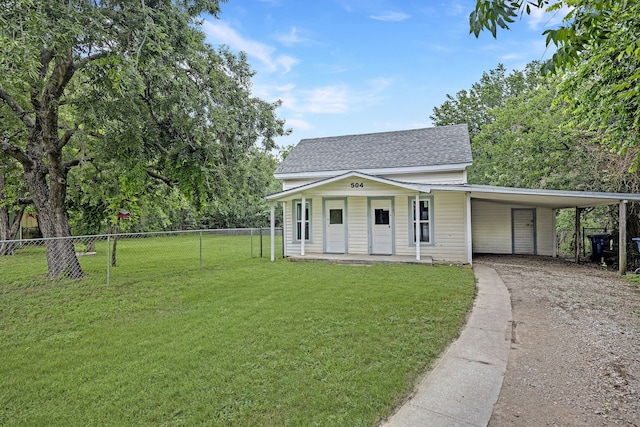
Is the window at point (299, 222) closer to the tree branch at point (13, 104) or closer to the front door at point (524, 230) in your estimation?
the tree branch at point (13, 104)

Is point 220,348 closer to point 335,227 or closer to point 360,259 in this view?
point 360,259

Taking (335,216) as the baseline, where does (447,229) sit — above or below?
below

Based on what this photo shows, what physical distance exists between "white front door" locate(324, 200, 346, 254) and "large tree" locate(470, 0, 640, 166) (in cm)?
752

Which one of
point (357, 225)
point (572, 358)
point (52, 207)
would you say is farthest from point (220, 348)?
point (357, 225)

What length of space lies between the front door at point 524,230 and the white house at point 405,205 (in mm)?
34

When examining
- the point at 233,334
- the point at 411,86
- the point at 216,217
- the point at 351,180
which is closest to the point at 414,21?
the point at 351,180

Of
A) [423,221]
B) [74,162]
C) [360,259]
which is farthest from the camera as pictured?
[423,221]

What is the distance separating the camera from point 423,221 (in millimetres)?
11320

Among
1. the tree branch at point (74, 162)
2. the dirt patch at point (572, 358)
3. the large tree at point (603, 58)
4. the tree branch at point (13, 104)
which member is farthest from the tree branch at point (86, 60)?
the dirt patch at point (572, 358)

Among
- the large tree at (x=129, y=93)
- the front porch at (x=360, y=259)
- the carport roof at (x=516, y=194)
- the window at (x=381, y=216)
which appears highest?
→ the large tree at (x=129, y=93)

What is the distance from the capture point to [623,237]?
858 centimetres

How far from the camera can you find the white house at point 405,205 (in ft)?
36.0

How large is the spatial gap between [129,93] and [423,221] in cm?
941

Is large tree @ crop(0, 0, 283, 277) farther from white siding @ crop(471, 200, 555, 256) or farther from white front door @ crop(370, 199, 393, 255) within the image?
white siding @ crop(471, 200, 555, 256)
